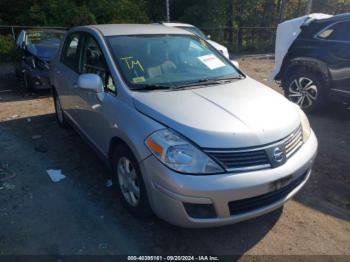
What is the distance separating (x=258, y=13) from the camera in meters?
23.2

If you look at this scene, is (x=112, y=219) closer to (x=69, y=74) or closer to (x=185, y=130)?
(x=185, y=130)

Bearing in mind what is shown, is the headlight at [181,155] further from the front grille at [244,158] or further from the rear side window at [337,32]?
the rear side window at [337,32]

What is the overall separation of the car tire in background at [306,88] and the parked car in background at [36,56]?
5.25 meters

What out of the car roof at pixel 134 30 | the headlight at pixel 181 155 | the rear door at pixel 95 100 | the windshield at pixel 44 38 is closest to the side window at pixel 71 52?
the rear door at pixel 95 100

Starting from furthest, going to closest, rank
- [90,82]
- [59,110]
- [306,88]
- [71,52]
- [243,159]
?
[306,88]
[59,110]
[71,52]
[90,82]
[243,159]

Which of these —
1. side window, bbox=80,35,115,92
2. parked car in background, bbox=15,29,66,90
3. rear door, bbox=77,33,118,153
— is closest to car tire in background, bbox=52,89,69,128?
rear door, bbox=77,33,118,153

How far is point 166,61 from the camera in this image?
3672 millimetres

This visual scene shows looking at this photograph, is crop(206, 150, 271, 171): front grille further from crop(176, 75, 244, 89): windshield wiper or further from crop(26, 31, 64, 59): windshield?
crop(26, 31, 64, 59): windshield

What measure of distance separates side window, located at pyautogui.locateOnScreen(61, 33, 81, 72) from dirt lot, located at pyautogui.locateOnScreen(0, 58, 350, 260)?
1184 mm

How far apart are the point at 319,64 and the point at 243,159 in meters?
4.03

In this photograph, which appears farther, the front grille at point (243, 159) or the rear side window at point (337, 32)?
the rear side window at point (337, 32)

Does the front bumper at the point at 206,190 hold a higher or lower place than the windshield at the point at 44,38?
Answer: lower

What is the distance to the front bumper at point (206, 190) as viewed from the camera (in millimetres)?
2498

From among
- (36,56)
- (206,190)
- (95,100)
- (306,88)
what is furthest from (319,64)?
(36,56)
